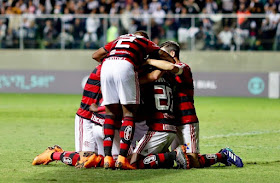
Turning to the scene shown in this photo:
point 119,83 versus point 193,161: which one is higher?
point 119,83

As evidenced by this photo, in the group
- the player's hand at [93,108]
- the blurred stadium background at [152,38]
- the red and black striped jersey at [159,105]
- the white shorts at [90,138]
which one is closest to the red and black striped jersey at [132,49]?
the red and black striped jersey at [159,105]

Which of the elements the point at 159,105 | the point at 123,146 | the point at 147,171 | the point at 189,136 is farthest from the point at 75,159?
the point at 189,136

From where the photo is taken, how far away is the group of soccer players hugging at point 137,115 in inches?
320

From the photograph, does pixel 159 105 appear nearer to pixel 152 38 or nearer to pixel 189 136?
pixel 189 136

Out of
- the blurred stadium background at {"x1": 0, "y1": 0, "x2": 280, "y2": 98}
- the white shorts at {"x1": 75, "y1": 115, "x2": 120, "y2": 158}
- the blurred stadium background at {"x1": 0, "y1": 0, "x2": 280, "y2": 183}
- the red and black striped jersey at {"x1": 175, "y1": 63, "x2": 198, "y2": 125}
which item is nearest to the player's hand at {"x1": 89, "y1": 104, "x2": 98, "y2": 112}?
the white shorts at {"x1": 75, "y1": 115, "x2": 120, "y2": 158}

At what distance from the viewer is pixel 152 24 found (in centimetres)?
2498

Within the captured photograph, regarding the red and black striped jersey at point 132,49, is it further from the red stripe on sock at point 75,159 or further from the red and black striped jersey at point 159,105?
the red stripe on sock at point 75,159

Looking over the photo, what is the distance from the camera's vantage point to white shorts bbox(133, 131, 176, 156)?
841 cm

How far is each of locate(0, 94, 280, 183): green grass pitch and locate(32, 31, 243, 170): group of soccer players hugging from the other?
184 mm

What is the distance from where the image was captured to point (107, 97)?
26.8 feet

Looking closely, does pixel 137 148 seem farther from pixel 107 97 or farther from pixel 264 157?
pixel 264 157

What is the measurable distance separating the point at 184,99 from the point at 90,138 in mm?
1393

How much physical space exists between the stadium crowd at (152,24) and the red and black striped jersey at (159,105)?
15823mm

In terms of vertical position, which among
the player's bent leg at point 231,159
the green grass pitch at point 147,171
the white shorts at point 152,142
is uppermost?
the white shorts at point 152,142
